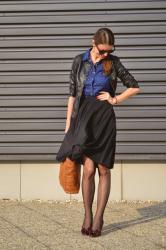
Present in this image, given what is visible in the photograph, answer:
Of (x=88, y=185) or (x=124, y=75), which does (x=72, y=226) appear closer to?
(x=88, y=185)

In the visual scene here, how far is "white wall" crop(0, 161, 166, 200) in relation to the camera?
7.59 meters

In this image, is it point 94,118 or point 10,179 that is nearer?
point 94,118

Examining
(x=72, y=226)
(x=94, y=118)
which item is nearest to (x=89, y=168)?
(x=94, y=118)

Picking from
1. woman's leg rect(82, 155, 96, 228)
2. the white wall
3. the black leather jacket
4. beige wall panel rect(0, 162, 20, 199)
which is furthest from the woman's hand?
beige wall panel rect(0, 162, 20, 199)

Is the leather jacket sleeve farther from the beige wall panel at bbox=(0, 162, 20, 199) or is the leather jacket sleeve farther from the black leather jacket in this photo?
the beige wall panel at bbox=(0, 162, 20, 199)

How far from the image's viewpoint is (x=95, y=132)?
19.0 feet

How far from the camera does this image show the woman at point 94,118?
5762 millimetres

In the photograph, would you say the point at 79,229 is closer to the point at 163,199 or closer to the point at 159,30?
the point at 163,199

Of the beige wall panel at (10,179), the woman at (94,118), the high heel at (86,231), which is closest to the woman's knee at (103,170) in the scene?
the woman at (94,118)

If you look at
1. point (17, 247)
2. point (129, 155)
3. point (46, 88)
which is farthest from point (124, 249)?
point (46, 88)

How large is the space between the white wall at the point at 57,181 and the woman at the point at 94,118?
5.68ft

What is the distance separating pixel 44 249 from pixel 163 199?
8.49ft

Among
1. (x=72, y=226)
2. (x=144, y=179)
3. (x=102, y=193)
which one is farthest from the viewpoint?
(x=144, y=179)

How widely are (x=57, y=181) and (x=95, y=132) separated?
2.01m
